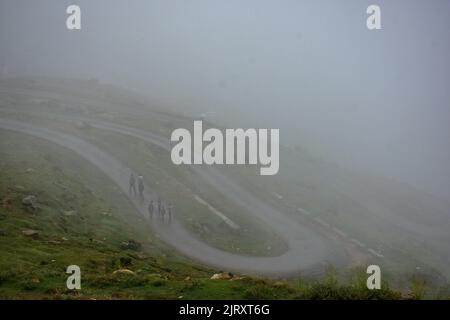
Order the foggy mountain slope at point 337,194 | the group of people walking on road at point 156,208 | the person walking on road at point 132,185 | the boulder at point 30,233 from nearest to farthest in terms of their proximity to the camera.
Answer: the boulder at point 30,233
the group of people walking on road at point 156,208
the person walking on road at point 132,185
the foggy mountain slope at point 337,194

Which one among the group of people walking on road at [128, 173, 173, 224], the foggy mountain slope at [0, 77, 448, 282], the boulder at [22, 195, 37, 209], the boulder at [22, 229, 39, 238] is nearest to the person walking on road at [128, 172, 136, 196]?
the group of people walking on road at [128, 173, 173, 224]

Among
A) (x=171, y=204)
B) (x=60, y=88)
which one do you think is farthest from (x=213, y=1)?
(x=171, y=204)

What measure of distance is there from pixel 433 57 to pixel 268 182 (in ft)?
541

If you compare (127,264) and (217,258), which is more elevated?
(127,264)

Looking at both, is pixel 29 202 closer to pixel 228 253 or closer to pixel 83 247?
pixel 83 247

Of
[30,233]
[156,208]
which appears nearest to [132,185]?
[156,208]

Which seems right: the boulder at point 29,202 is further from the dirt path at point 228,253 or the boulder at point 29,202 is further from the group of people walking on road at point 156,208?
the group of people walking on road at point 156,208

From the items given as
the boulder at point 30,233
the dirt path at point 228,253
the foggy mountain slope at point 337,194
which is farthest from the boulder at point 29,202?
the foggy mountain slope at point 337,194

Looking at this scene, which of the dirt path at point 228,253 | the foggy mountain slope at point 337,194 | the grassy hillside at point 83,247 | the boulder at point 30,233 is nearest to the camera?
the grassy hillside at point 83,247

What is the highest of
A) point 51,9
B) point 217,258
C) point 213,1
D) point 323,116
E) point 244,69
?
point 213,1

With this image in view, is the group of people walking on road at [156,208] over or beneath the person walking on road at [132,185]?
beneath

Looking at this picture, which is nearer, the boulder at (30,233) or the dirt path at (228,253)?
the boulder at (30,233)
